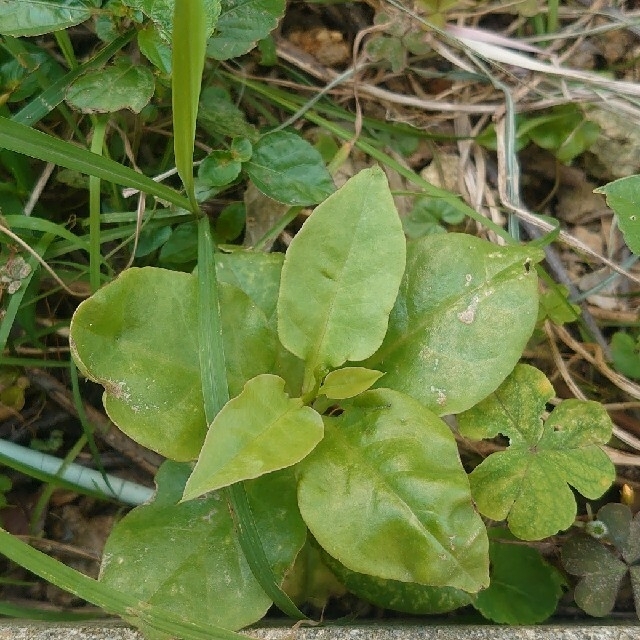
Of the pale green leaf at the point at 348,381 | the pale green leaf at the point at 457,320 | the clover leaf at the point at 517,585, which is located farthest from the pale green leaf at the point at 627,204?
the clover leaf at the point at 517,585

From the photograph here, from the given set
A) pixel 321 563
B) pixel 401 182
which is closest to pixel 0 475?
pixel 321 563

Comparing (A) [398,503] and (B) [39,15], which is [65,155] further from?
(A) [398,503]

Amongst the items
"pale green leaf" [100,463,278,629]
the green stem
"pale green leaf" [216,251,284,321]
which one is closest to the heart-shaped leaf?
"pale green leaf" [100,463,278,629]

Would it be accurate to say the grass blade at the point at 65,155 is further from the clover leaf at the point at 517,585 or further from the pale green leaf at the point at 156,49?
the clover leaf at the point at 517,585

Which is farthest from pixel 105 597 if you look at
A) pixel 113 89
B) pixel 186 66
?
pixel 113 89

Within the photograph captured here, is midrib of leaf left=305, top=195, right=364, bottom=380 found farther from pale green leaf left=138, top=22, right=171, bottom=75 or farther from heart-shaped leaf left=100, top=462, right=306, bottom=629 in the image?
pale green leaf left=138, top=22, right=171, bottom=75
